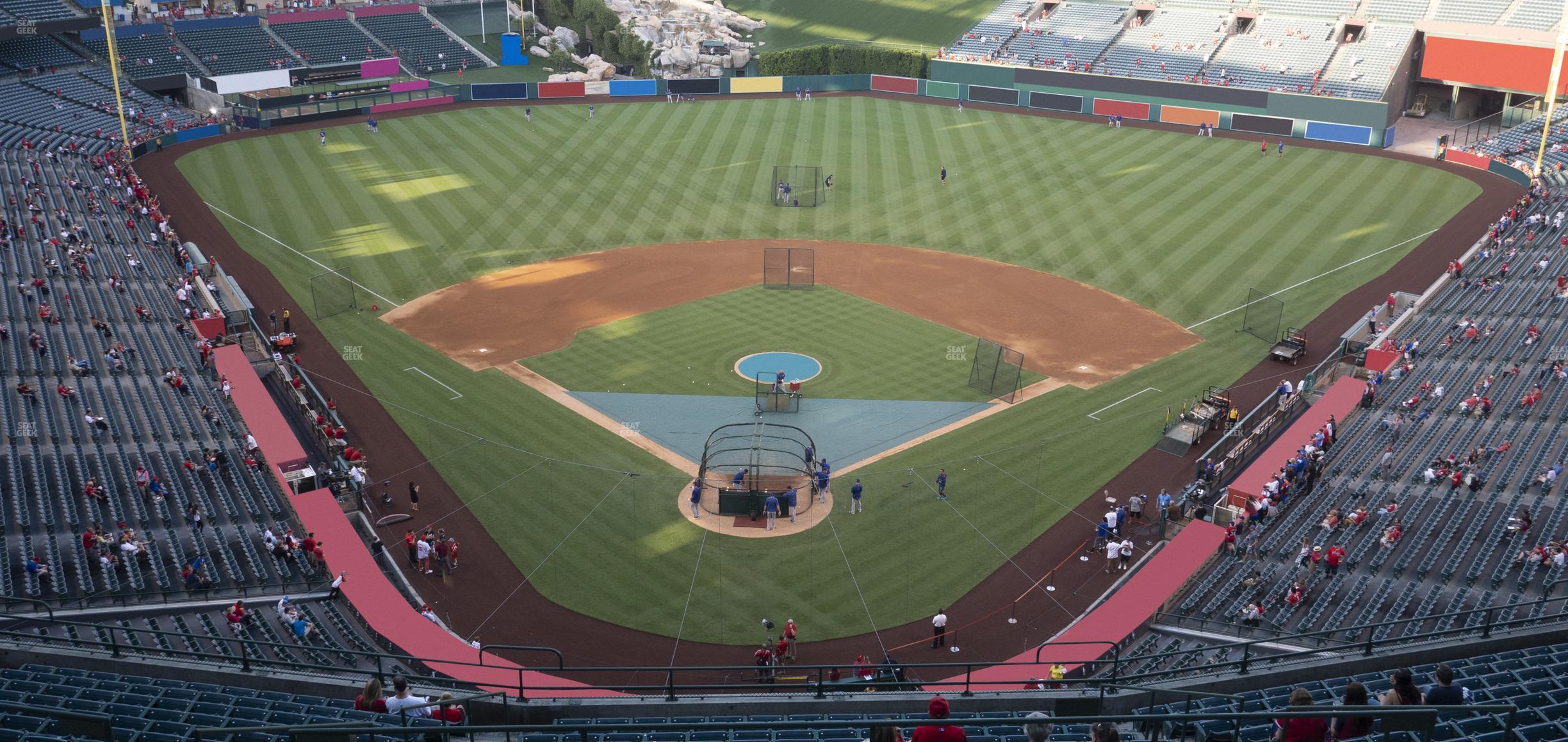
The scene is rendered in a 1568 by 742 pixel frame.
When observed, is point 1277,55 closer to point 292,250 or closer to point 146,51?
point 292,250

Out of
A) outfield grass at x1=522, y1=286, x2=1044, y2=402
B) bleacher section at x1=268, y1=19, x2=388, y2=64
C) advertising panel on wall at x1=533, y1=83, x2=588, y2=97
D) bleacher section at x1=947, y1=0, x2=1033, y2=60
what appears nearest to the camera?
outfield grass at x1=522, y1=286, x2=1044, y2=402

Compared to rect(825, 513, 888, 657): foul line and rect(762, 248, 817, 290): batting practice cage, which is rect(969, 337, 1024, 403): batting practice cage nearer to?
rect(825, 513, 888, 657): foul line

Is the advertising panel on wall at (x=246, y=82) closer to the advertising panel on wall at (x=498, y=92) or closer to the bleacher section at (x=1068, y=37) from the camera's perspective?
the advertising panel on wall at (x=498, y=92)

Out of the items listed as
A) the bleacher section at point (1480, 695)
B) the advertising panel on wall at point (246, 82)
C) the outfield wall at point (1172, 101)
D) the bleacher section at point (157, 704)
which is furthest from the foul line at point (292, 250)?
the outfield wall at point (1172, 101)

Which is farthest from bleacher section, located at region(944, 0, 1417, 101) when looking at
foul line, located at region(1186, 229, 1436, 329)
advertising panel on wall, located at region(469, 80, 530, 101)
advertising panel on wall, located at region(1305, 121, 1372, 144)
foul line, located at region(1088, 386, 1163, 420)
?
foul line, located at region(1088, 386, 1163, 420)

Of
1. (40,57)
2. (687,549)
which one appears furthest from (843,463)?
(40,57)

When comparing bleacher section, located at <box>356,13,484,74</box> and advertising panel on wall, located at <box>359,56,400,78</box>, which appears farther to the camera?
bleacher section, located at <box>356,13,484,74</box>
